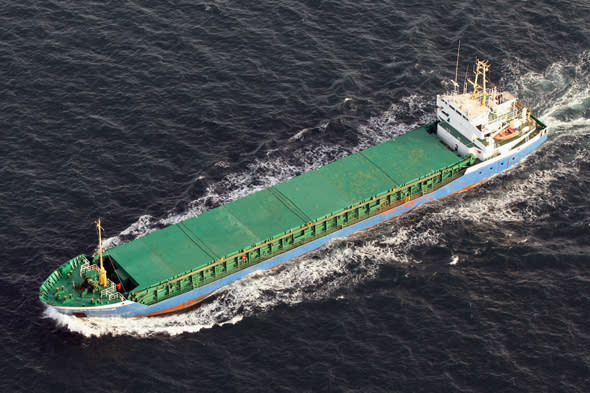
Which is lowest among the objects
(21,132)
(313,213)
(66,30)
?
(313,213)

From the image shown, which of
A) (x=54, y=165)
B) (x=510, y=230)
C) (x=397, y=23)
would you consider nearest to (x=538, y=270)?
(x=510, y=230)

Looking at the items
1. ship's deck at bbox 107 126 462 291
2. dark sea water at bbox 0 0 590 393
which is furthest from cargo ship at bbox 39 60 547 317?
dark sea water at bbox 0 0 590 393

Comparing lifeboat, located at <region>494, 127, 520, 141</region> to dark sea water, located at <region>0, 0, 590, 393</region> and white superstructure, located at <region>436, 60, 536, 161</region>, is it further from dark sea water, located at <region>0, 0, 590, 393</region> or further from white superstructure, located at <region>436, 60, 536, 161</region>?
dark sea water, located at <region>0, 0, 590, 393</region>

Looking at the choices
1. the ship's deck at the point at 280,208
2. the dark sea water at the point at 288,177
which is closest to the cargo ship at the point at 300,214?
the ship's deck at the point at 280,208

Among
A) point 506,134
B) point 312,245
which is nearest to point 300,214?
point 312,245

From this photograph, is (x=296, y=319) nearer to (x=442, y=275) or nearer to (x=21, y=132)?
(x=442, y=275)

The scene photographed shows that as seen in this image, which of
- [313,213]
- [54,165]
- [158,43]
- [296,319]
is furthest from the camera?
[158,43]
